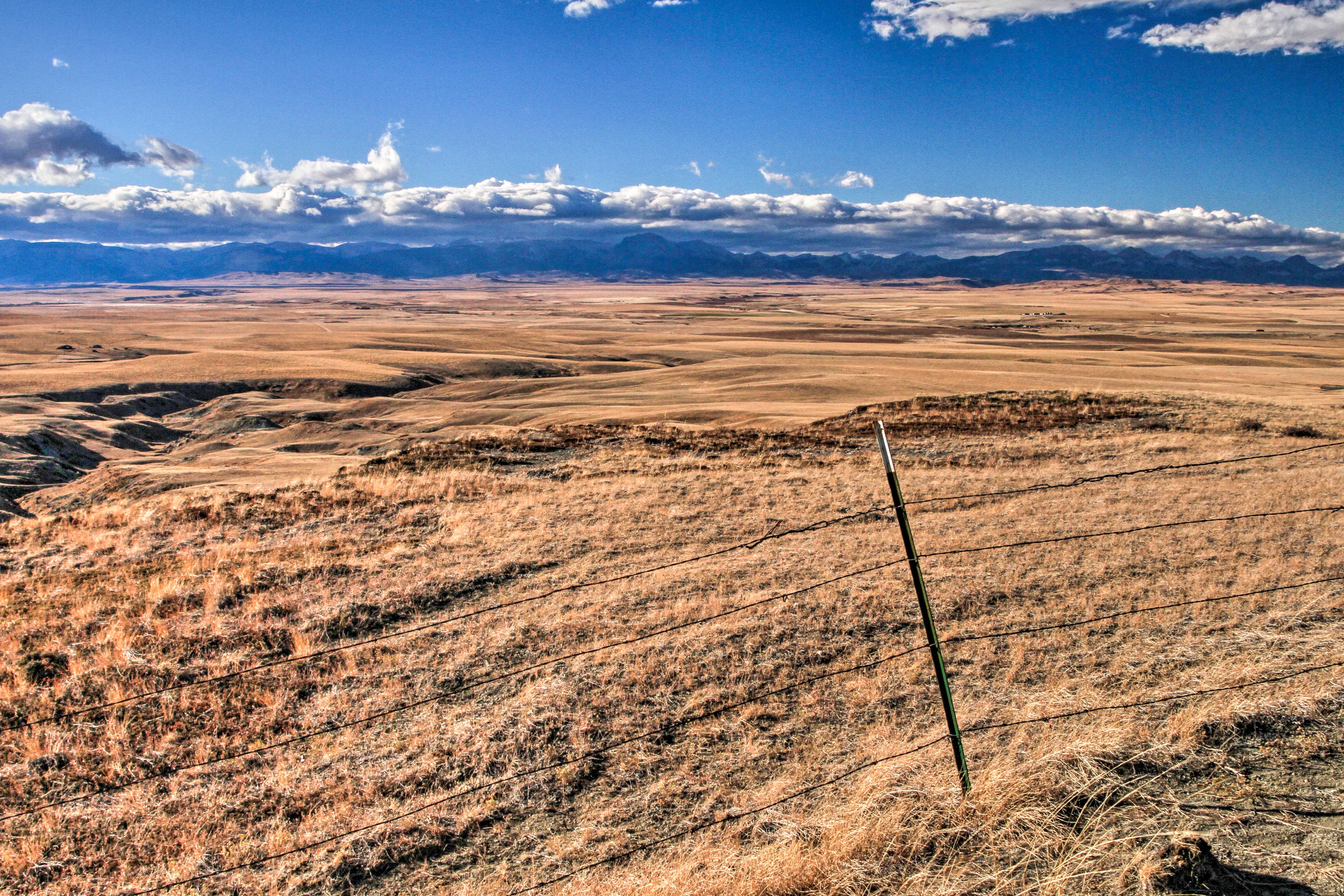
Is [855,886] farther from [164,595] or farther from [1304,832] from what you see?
[164,595]

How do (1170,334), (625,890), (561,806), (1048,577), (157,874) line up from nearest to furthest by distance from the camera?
(625,890) < (157,874) < (561,806) < (1048,577) < (1170,334)

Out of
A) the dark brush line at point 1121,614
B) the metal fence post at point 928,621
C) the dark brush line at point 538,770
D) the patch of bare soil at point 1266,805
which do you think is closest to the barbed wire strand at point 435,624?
the dark brush line at point 1121,614

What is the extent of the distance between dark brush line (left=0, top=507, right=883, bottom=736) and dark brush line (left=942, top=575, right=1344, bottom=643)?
3114mm


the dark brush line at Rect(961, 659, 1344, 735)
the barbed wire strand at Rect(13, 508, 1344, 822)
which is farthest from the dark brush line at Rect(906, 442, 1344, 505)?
the dark brush line at Rect(961, 659, 1344, 735)

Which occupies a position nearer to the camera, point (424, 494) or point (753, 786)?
point (753, 786)

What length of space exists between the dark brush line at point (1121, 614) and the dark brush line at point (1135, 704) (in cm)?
242

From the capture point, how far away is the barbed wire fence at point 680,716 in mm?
6223

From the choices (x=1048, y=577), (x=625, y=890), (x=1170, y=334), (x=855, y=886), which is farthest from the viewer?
(x=1170, y=334)

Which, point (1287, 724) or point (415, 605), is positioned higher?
point (1287, 724)

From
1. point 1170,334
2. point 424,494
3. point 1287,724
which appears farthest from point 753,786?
point 1170,334

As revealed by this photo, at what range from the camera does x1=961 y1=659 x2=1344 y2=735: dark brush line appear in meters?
7.60

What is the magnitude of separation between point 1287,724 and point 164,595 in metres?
15.1

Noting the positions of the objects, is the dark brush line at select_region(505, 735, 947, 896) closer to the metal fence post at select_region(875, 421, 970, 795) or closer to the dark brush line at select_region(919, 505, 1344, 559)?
the metal fence post at select_region(875, 421, 970, 795)

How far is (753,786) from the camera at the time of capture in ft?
23.8
